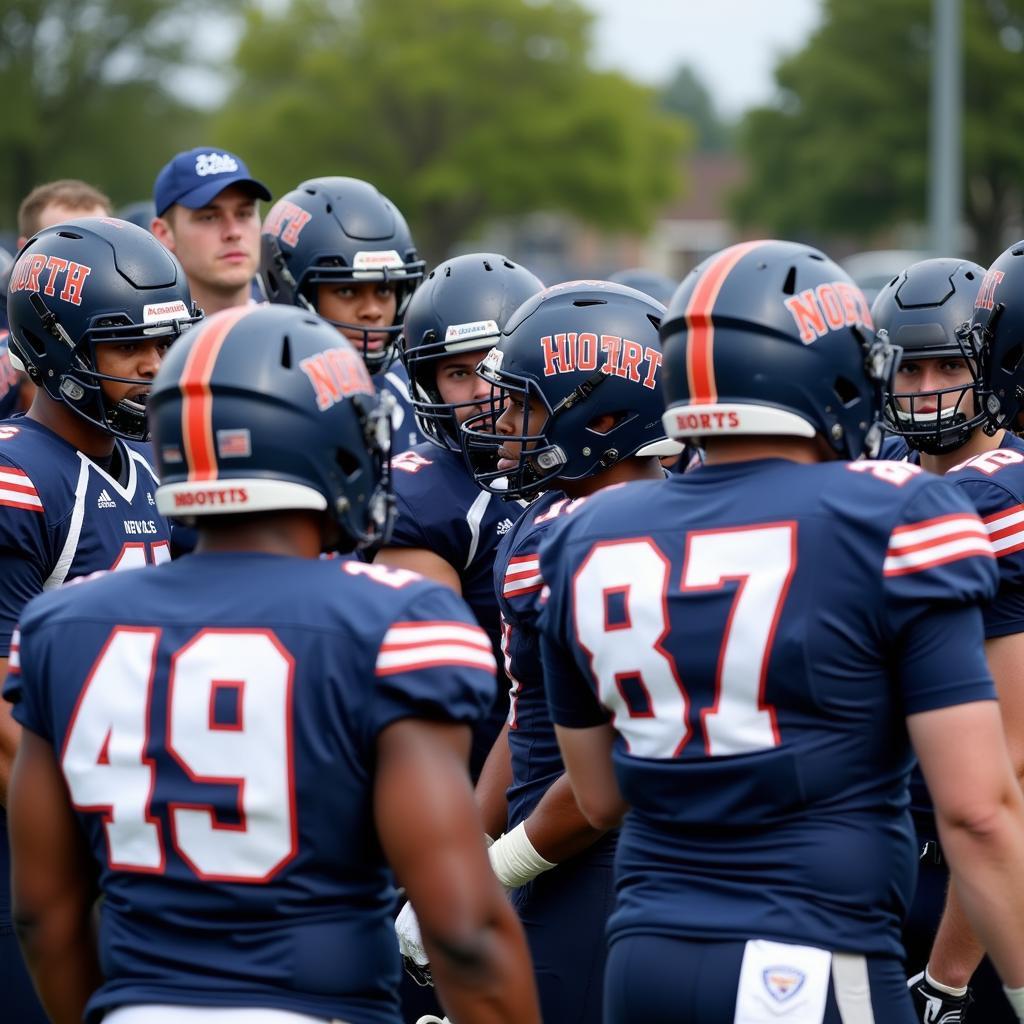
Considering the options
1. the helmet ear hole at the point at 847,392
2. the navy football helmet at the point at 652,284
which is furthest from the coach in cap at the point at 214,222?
the helmet ear hole at the point at 847,392

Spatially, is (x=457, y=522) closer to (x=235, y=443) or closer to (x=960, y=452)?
(x=960, y=452)

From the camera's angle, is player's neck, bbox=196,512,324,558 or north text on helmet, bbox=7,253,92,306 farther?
north text on helmet, bbox=7,253,92,306

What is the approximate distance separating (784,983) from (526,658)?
49.0 inches

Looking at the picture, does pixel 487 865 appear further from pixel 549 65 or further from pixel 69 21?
pixel 549 65

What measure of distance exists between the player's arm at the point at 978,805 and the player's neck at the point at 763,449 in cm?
51

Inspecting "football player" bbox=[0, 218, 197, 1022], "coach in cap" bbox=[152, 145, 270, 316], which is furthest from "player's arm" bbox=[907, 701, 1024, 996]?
"coach in cap" bbox=[152, 145, 270, 316]

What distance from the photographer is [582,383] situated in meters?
3.81

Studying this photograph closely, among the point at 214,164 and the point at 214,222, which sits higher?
the point at 214,164

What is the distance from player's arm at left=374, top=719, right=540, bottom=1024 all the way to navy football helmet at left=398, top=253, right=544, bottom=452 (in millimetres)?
2316

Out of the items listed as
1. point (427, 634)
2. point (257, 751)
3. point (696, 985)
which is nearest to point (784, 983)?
point (696, 985)

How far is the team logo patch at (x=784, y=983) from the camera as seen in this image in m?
2.56

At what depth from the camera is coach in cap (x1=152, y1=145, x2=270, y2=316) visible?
21.0ft

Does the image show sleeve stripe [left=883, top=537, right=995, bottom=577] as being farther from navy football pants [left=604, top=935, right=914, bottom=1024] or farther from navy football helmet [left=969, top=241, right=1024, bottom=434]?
navy football helmet [left=969, top=241, right=1024, bottom=434]

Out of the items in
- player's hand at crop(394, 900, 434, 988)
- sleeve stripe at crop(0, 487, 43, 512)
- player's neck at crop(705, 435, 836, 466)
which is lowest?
player's hand at crop(394, 900, 434, 988)
